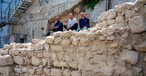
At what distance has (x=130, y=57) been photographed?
3602 mm

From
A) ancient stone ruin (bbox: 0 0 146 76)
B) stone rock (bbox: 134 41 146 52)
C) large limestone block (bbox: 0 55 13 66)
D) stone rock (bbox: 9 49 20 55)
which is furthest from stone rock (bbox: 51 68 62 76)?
stone rock (bbox: 134 41 146 52)

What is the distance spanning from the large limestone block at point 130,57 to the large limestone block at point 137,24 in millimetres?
417

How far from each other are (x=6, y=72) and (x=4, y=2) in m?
12.3

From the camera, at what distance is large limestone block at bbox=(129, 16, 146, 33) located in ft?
11.5

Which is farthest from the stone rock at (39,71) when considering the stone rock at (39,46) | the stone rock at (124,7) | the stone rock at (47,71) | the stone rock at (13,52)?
the stone rock at (124,7)

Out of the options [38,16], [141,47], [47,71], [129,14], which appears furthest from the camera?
[38,16]

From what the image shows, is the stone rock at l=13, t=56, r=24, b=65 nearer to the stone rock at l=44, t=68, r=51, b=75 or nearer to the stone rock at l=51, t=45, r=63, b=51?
the stone rock at l=44, t=68, r=51, b=75

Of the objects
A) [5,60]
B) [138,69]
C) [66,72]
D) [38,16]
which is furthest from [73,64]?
[38,16]

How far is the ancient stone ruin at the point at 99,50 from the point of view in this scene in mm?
3611

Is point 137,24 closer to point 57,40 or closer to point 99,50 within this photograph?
point 99,50

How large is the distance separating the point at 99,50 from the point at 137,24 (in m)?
0.94

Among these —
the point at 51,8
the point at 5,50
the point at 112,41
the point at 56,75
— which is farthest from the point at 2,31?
the point at 112,41

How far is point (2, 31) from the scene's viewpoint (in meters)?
16.4

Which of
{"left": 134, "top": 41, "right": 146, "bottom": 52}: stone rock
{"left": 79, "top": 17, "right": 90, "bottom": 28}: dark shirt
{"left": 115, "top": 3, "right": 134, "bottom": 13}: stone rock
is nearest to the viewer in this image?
{"left": 134, "top": 41, "right": 146, "bottom": 52}: stone rock
